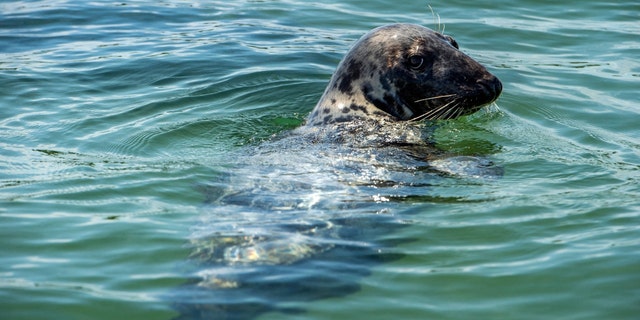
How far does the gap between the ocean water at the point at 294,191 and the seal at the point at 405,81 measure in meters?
0.32

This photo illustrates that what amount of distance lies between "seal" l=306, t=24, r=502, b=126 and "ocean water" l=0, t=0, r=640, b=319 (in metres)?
0.32

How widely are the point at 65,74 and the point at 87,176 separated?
3.67 meters

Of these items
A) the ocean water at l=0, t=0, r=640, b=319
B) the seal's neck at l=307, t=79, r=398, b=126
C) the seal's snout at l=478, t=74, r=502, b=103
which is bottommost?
the ocean water at l=0, t=0, r=640, b=319

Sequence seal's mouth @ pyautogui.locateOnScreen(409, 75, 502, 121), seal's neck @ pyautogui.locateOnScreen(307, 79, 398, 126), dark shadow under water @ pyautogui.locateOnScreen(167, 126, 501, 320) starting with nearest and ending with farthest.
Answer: dark shadow under water @ pyautogui.locateOnScreen(167, 126, 501, 320) → seal's mouth @ pyautogui.locateOnScreen(409, 75, 502, 121) → seal's neck @ pyautogui.locateOnScreen(307, 79, 398, 126)

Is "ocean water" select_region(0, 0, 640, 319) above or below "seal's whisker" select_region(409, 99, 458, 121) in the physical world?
below

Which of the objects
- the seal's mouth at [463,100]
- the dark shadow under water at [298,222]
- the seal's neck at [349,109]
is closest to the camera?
the dark shadow under water at [298,222]

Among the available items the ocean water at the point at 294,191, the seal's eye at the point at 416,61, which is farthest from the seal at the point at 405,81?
the ocean water at the point at 294,191

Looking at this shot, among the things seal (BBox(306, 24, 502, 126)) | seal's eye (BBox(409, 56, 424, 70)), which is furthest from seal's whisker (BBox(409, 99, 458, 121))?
seal's eye (BBox(409, 56, 424, 70))

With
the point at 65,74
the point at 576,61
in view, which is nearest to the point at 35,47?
the point at 65,74

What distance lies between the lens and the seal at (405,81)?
770 centimetres

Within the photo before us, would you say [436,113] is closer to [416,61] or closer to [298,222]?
[416,61]

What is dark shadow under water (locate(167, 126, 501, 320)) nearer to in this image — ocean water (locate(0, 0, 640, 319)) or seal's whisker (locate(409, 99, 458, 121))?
ocean water (locate(0, 0, 640, 319))

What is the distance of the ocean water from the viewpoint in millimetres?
5199

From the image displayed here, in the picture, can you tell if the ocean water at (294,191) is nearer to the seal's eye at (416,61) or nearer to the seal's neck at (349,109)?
the seal's neck at (349,109)
